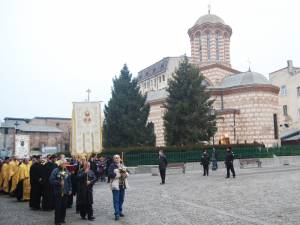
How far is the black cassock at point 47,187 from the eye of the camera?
11648 mm

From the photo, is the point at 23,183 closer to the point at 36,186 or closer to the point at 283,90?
the point at 36,186

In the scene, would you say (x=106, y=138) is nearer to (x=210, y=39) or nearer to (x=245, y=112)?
(x=245, y=112)

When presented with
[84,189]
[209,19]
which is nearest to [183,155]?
[84,189]

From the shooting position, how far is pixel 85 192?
10.0 metres

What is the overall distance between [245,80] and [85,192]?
107 ft

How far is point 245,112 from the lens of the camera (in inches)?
1489

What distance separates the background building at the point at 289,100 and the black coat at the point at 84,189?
4484 centimetres

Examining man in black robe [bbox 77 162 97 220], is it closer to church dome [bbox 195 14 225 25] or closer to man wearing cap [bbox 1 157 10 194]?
man wearing cap [bbox 1 157 10 194]

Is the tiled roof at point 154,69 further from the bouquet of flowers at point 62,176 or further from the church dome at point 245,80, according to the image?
the bouquet of flowers at point 62,176

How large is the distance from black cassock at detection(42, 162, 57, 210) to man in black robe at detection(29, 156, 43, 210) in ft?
1.30

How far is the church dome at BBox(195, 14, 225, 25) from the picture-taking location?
43844 millimetres

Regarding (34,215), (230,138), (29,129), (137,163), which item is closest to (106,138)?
(137,163)

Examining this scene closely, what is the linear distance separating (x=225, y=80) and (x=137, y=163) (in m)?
19.1

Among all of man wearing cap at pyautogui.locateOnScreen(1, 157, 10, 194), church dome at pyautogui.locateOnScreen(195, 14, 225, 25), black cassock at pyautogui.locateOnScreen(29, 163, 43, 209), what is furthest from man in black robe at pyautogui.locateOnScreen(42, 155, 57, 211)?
church dome at pyautogui.locateOnScreen(195, 14, 225, 25)
